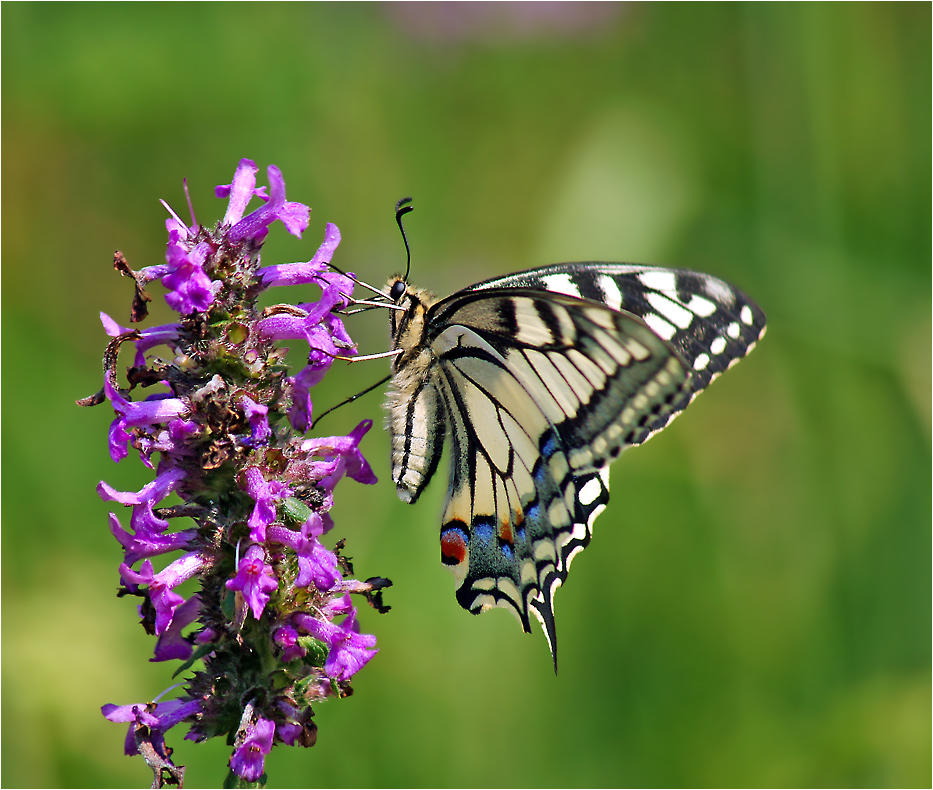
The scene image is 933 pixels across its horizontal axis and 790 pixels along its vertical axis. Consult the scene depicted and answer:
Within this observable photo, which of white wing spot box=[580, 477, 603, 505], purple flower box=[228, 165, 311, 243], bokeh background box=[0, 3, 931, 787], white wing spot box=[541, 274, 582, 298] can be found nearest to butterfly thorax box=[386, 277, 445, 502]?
white wing spot box=[541, 274, 582, 298]

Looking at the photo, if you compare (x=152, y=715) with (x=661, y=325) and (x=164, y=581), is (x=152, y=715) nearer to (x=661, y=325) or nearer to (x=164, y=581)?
(x=164, y=581)

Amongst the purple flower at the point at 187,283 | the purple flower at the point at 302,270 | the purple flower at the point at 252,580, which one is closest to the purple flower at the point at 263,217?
the purple flower at the point at 302,270

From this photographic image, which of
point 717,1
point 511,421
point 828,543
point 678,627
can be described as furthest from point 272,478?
point 717,1

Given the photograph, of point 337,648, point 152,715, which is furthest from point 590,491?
point 152,715

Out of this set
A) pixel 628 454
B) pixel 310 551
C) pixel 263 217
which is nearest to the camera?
pixel 310 551

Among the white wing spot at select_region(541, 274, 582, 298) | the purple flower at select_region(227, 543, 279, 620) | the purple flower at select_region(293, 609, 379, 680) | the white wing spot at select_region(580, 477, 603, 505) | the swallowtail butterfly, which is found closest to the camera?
the purple flower at select_region(227, 543, 279, 620)

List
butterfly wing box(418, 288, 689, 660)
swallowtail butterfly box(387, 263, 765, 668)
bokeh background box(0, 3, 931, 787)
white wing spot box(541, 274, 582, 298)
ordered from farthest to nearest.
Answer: bokeh background box(0, 3, 931, 787)
white wing spot box(541, 274, 582, 298)
swallowtail butterfly box(387, 263, 765, 668)
butterfly wing box(418, 288, 689, 660)

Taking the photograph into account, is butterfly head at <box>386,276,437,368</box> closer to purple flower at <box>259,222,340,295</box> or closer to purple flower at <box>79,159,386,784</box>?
purple flower at <box>259,222,340,295</box>
